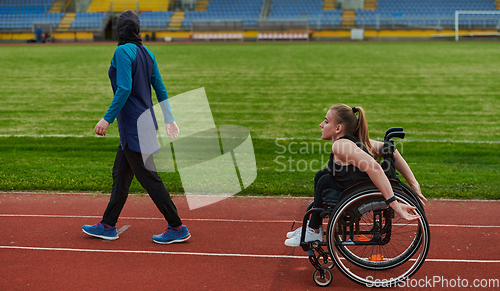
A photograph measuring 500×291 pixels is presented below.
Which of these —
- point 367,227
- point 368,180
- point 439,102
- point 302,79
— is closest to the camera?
point 368,180

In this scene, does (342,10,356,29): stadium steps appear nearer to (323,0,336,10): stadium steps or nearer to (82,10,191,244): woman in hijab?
(323,0,336,10): stadium steps

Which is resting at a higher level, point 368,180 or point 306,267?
point 368,180

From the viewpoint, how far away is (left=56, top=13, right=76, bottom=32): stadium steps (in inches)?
1714

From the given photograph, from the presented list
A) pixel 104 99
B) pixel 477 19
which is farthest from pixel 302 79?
pixel 477 19

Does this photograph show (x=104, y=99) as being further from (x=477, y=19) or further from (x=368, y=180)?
(x=477, y=19)

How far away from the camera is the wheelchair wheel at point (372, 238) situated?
11.9ft

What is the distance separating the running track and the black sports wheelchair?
0.17m

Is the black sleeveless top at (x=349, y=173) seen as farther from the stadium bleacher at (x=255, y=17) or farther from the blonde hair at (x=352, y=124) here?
the stadium bleacher at (x=255, y=17)

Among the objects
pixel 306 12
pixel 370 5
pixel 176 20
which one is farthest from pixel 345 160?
pixel 370 5

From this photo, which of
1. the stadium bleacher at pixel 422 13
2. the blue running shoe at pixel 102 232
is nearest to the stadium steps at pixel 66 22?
the stadium bleacher at pixel 422 13

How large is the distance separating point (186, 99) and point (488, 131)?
25.9 feet

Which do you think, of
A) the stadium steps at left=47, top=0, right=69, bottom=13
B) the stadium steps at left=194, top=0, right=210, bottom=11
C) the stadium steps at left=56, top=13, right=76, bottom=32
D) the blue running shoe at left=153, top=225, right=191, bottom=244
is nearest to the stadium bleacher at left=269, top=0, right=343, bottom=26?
the stadium steps at left=194, top=0, right=210, bottom=11

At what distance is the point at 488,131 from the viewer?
32.1ft

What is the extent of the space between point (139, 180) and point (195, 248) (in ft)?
2.68
